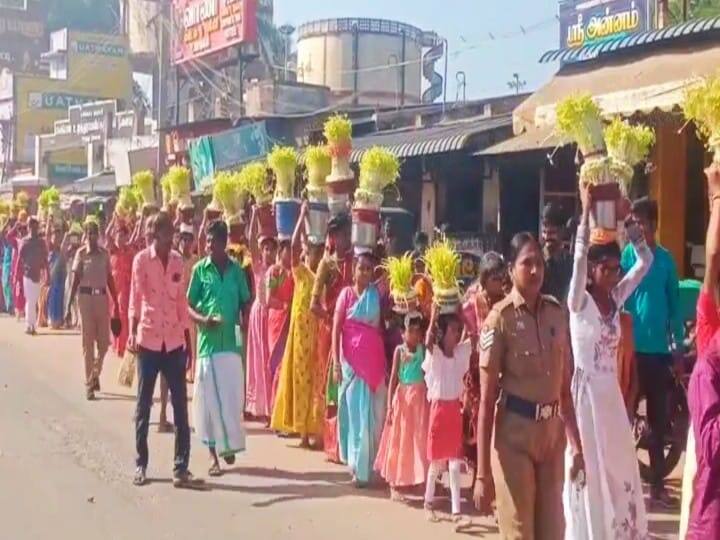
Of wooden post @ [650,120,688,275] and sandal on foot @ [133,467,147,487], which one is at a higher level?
wooden post @ [650,120,688,275]

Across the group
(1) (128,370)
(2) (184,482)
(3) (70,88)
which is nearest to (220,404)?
(2) (184,482)

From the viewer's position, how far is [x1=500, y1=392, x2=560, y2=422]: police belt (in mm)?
4914

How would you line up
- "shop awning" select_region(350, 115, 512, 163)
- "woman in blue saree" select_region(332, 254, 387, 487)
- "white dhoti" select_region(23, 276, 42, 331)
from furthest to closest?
"white dhoti" select_region(23, 276, 42, 331), "shop awning" select_region(350, 115, 512, 163), "woman in blue saree" select_region(332, 254, 387, 487)

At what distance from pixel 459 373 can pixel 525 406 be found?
7.56 feet

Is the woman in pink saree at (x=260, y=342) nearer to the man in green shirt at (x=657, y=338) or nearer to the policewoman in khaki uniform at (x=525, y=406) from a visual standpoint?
the man in green shirt at (x=657, y=338)

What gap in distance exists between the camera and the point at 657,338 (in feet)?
23.9

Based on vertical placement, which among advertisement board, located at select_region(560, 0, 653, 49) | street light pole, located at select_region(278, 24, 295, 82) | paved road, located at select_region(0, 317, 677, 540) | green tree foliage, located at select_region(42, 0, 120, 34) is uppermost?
green tree foliage, located at select_region(42, 0, 120, 34)

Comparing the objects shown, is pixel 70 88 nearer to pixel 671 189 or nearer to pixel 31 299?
pixel 31 299

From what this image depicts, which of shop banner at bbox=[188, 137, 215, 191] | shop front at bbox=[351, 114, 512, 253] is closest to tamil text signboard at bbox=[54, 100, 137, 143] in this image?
shop banner at bbox=[188, 137, 215, 191]

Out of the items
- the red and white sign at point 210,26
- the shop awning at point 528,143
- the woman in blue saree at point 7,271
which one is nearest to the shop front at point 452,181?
the shop awning at point 528,143

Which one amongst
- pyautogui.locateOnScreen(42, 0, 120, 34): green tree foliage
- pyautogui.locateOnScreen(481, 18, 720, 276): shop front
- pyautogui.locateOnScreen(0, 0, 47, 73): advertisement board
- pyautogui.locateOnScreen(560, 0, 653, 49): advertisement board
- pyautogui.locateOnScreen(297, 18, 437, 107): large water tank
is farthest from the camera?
pyautogui.locateOnScreen(42, 0, 120, 34): green tree foliage

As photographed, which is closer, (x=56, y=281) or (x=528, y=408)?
(x=528, y=408)

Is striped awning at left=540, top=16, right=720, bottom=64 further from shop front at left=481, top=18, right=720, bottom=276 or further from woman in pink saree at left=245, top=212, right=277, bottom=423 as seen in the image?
woman in pink saree at left=245, top=212, right=277, bottom=423

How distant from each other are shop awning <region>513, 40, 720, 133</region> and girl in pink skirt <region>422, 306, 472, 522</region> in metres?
3.03
